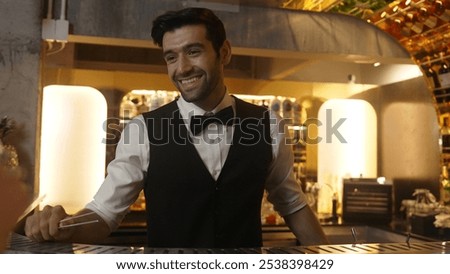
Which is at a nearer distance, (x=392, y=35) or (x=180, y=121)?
(x=180, y=121)

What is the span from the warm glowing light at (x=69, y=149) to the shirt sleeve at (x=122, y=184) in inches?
2.0

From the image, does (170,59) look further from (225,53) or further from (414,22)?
(414,22)

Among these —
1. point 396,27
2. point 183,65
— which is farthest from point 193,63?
point 396,27

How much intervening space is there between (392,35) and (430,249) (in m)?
0.68

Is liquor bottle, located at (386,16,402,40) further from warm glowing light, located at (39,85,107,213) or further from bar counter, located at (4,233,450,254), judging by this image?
warm glowing light, located at (39,85,107,213)

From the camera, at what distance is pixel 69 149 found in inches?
45.8

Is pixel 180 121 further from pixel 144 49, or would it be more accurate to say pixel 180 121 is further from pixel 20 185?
pixel 20 185

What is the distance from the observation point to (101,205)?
42.6 inches

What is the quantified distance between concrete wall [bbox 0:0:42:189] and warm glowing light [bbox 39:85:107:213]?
0.03m

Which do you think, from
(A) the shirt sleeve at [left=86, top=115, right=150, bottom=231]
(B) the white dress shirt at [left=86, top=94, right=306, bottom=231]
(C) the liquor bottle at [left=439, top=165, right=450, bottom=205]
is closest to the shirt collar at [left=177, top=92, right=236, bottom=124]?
(B) the white dress shirt at [left=86, top=94, right=306, bottom=231]

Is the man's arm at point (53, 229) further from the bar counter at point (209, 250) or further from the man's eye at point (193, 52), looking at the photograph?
the man's eye at point (193, 52)

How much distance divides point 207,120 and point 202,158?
0.31 feet

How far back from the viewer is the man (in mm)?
1068
